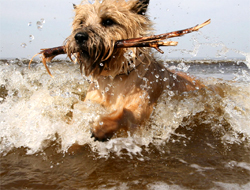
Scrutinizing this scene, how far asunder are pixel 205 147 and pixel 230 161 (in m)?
Answer: 0.46

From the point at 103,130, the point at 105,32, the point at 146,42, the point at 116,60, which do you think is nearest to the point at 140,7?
the point at 105,32

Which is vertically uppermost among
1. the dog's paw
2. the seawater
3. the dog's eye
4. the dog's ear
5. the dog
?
the dog's ear

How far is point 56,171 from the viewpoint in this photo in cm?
227

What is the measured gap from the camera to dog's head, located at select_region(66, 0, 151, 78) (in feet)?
9.42

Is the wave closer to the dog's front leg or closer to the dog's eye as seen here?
the dog's front leg

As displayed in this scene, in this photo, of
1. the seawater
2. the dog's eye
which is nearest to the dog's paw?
the seawater

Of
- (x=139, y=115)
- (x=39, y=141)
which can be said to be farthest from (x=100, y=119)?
(x=39, y=141)

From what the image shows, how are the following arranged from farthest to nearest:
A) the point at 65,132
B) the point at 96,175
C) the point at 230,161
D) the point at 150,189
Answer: the point at 65,132, the point at 230,161, the point at 96,175, the point at 150,189

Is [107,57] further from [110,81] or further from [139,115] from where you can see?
[139,115]

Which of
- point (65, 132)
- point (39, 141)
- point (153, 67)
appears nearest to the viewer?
point (39, 141)

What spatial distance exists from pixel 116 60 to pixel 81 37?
630mm

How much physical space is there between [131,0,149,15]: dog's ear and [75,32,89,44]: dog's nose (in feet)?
3.50

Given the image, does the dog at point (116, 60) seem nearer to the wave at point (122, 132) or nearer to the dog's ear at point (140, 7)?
the dog's ear at point (140, 7)

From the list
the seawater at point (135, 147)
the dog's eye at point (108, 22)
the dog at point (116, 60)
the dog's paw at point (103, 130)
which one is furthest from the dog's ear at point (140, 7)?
the dog's paw at point (103, 130)
